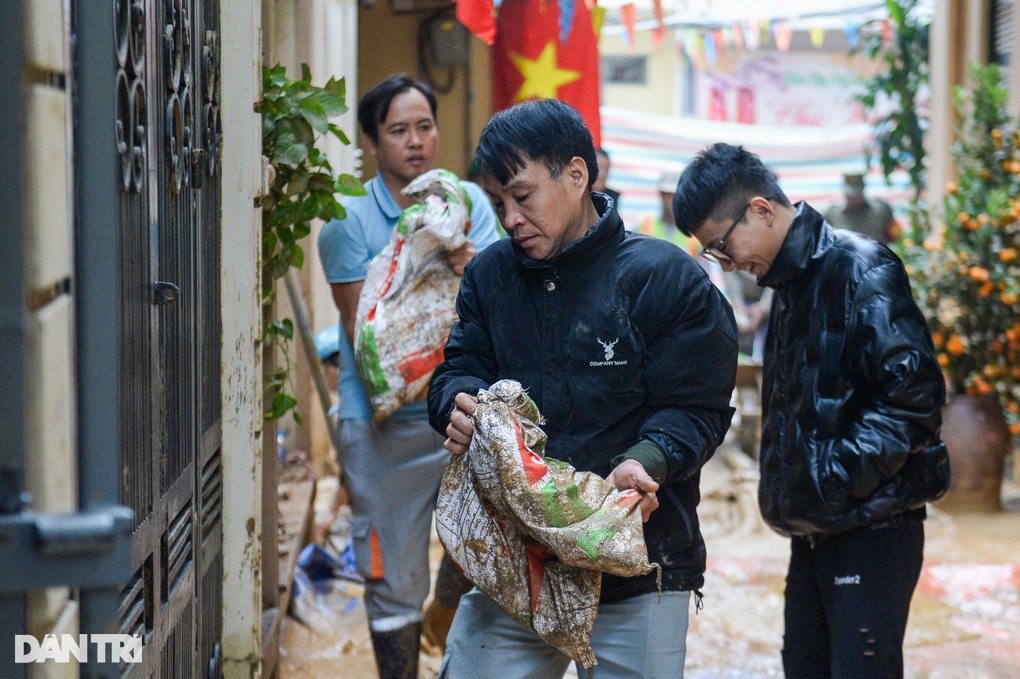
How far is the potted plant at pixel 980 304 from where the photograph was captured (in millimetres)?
7316

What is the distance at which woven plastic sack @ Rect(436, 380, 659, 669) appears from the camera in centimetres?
225

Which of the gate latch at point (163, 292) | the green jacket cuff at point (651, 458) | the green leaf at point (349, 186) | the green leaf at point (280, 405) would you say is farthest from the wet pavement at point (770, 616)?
the gate latch at point (163, 292)

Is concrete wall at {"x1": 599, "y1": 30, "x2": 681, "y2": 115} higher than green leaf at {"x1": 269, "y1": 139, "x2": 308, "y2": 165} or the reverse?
higher

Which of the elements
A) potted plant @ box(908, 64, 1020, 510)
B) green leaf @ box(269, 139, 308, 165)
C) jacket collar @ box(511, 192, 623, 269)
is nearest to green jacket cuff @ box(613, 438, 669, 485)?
jacket collar @ box(511, 192, 623, 269)

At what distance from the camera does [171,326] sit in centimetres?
250

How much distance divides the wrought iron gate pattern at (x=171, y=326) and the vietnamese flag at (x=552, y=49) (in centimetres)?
504

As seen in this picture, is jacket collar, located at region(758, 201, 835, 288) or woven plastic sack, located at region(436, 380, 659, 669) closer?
woven plastic sack, located at region(436, 380, 659, 669)

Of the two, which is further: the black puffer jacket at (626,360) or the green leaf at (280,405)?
the green leaf at (280,405)

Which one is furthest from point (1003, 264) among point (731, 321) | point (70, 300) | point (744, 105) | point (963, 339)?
point (744, 105)

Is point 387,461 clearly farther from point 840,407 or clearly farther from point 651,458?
point 651,458

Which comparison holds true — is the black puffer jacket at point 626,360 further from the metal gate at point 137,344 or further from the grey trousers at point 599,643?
the metal gate at point 137,344

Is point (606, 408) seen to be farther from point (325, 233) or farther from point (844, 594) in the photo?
point (325, 233)

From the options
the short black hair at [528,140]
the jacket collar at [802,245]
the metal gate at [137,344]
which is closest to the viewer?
the metal gate at [137,344]

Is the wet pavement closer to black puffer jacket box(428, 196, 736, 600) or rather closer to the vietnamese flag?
black puffer jacket box(428, 196, 736, 600)
